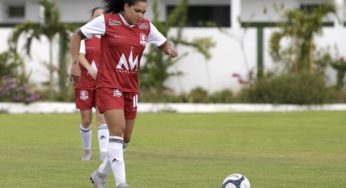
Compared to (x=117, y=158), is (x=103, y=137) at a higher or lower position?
lower

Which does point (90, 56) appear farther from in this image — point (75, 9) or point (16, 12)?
point (16, 12)

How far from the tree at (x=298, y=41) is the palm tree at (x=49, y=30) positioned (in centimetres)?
697

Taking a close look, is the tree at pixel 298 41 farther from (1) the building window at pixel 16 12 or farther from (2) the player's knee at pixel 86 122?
(2) the player's knee at pixel 86 122

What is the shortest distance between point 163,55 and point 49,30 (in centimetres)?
393

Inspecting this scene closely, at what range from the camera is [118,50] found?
11273mm

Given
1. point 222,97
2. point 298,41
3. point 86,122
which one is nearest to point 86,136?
point 86,122

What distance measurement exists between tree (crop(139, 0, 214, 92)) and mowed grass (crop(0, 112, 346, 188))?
5.25 metres

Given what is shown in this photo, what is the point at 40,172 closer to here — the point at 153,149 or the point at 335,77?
the point at 153,149

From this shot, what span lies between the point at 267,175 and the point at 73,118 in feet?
49.2

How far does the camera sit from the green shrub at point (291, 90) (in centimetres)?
3231

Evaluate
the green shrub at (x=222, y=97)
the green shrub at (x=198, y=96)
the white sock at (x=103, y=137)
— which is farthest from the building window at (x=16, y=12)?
the white sock at (x=103, y=137)

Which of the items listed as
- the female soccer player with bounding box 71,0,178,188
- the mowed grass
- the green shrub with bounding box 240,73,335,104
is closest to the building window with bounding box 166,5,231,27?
the green shrub with bounding box 240,73,335,104

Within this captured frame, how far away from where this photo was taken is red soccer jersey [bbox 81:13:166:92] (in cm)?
1127

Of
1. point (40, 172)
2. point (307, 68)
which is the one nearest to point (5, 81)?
point (307, 68)
